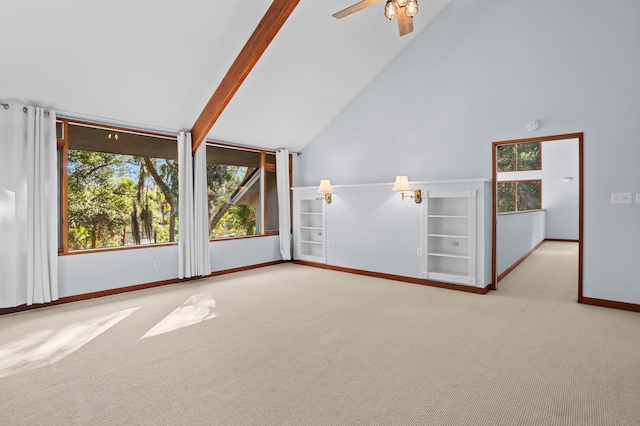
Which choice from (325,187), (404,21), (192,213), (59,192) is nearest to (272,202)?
(325,187)

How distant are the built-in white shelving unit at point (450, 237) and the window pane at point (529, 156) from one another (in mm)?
6310

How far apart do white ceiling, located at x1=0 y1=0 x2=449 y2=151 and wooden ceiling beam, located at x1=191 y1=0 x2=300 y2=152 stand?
3.7 inches

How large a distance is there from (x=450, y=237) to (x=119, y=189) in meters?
5.12

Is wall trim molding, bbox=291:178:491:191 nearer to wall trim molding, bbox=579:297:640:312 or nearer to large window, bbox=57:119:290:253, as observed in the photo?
large window, bbox=57:119:290:253

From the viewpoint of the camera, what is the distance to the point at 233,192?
6941 mm

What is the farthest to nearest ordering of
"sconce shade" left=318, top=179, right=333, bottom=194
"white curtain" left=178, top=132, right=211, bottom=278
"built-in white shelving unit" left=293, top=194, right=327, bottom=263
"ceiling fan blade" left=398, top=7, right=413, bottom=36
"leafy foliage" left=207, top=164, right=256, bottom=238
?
1. "built-in white shelving unit" left=293, top=194, right=327, bottom=263
2. "sconce shade" left=318, top=179, right=333, bottom=194
3. "leafy foliage" left=207, top=164, right=256, bottom=238
4. "white curtain" left=178, top=132, right=211, bottom=278
5. "ceiling fan blade" left=398, top=7, right=413, bottom=36

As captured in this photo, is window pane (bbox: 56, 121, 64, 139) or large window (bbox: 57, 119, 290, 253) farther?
large window (bbox: 57, 119, 290, 253)

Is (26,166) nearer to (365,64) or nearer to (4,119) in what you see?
(4,119)

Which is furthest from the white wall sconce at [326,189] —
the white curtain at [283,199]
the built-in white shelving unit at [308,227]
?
the white curtain at [283,199]

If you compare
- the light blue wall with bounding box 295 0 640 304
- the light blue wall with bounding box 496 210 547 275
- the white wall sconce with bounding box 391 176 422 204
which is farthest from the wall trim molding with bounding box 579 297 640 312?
the white wall sconce with bounding box 391 176 422 204

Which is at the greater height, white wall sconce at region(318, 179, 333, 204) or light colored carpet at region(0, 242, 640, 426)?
white wall sconce at region(318, 179, 333, 204)

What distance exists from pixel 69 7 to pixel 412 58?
4812 millimetres

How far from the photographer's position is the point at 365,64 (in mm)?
6133

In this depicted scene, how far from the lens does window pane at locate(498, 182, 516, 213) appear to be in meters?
9.46
